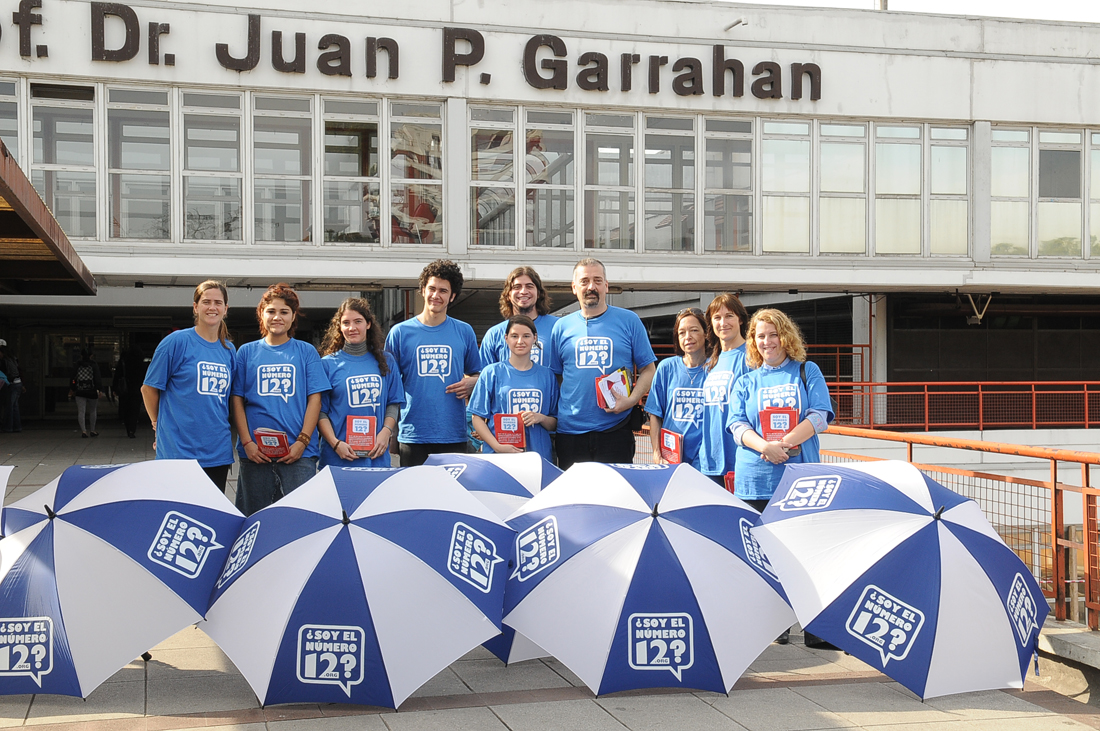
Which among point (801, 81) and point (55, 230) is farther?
point (801, 81)

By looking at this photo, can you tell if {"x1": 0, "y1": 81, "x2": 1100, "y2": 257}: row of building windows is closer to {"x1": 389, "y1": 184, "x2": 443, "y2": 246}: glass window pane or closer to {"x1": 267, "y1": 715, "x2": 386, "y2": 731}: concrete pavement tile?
{"x1": 389, "y1": 184, "x2": 443, "y2": 246}: glass window pane

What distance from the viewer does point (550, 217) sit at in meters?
16.5

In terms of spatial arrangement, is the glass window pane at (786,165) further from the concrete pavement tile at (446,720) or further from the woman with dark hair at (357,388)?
the concrete pavement tile at (446,720)

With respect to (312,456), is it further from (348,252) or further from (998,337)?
(998,337)

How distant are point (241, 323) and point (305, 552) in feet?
75.2

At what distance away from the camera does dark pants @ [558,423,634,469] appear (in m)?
6.02

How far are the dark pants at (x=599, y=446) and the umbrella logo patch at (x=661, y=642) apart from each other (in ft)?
7.23

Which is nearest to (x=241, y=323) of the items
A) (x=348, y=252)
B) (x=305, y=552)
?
(x=348, y=252)

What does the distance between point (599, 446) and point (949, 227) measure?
1420cm

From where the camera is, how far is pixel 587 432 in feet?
19.8

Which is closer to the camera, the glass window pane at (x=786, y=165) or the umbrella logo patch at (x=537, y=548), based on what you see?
the umbrella logo patch at (x=537, y=548)

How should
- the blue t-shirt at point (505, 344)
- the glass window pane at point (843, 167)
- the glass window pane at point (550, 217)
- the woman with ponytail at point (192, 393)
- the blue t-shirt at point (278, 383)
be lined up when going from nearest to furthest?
the woman with ponytail at point (192, 393)
the blue t-shirt at point (278, 383)
the blue t-shirt at point (505, 344)
the glass window pane at point (550, 217)
the glass window pane at point (843, 167)

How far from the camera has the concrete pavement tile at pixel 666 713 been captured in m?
3.93

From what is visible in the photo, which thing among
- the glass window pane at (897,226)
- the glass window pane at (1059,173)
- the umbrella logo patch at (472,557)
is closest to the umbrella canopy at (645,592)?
the umbrella logo patch at (472,557)
